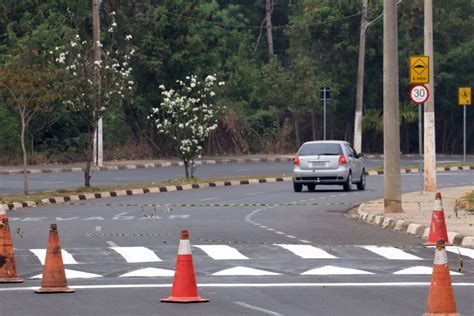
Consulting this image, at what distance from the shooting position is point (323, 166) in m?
41.1

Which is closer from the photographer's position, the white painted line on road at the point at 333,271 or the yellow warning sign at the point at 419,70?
the white painted line on road at the point at 333,271

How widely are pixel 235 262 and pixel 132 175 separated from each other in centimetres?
3187

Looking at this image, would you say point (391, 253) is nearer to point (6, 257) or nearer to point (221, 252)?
point (221, 252)

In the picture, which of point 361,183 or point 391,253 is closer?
point 391,253

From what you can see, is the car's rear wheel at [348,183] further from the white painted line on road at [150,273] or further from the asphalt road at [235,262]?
the white painted line on road at [150,273]

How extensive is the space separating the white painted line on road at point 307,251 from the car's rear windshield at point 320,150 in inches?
780

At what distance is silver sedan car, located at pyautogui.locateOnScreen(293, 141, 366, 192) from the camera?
4091 centimetres

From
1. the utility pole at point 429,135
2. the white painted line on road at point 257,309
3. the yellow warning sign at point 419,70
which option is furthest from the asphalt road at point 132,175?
the white painted line on road at point 257,309

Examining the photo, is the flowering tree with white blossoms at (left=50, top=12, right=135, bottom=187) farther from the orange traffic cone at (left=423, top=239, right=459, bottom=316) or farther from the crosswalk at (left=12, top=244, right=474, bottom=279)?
the orange traffic cone at (left=423, top=239, right=459, bottom=316)

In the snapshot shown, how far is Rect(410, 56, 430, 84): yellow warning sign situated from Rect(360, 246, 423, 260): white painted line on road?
12.8 m

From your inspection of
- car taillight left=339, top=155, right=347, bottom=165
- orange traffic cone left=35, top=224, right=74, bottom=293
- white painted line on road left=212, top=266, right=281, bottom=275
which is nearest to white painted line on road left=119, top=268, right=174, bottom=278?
white painted line on road left=212, top=266, right=281, bottom=275

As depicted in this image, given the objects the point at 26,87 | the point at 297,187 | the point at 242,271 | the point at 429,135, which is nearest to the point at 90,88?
the point at 26,87

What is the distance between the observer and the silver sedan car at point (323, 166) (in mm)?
40906

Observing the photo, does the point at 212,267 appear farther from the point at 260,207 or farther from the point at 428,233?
the point at 260,207
